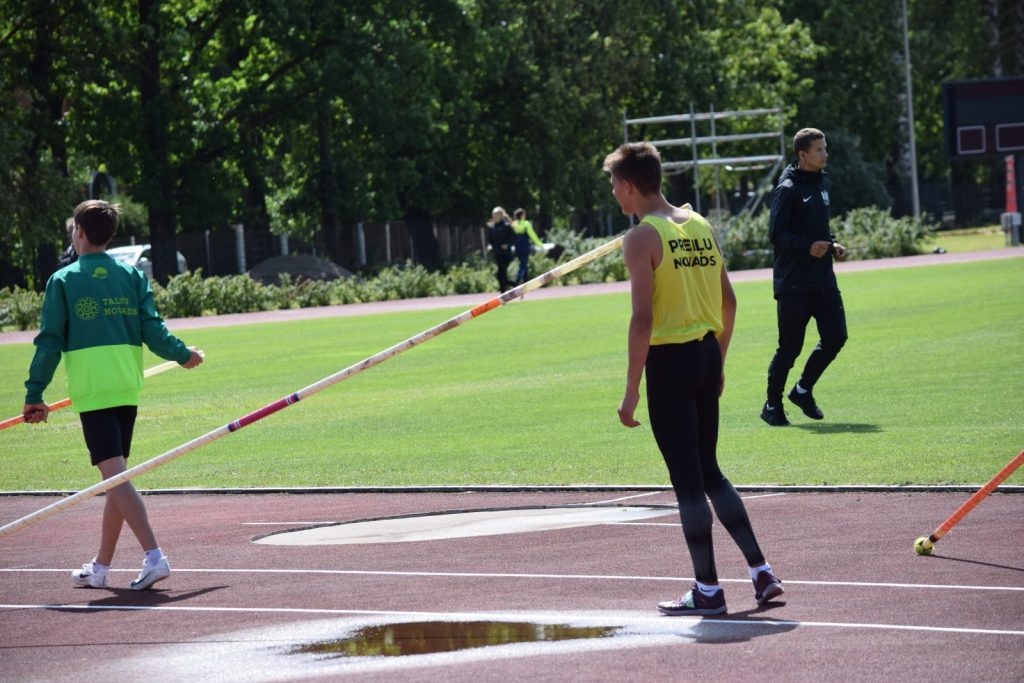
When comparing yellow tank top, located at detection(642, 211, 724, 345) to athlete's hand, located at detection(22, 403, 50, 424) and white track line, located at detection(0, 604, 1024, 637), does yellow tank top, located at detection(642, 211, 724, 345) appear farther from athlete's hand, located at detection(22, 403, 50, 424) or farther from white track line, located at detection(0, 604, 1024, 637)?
athlete's hand, located at detection(22, 403, 50, 424)

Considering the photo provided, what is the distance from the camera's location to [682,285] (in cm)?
709

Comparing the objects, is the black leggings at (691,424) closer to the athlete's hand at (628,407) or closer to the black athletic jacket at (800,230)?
the athlete's hand at (628,407)

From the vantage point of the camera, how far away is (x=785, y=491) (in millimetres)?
10391

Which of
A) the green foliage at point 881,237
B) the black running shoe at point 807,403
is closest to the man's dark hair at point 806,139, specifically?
the black running shoe at point 807,403

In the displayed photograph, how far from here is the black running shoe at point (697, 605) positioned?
707 cm

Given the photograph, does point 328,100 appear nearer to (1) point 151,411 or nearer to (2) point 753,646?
(1) point 151,411

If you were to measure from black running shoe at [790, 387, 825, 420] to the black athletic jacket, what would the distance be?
3.01 ft

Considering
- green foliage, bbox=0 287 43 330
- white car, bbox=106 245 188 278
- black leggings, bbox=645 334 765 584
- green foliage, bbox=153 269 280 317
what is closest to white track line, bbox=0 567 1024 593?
black leggings, bbox=645 334 765 584

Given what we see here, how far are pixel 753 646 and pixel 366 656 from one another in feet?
4.85

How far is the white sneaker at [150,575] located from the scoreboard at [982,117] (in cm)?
3624

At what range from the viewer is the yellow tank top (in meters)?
7.08

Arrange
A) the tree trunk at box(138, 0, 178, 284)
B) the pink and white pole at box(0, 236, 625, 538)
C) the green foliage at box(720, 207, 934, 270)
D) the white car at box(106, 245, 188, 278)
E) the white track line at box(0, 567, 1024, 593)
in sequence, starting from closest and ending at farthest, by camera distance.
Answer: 1. the white track line at box(0, 567, 1024, 593)
2. the pink and white pole at box(0, 236, 625, 538)
3. the green foliage at box(720, 207, 934, 270)
4. the tree trunk at box(138, 0, 178, 284)
5. the white car at box(106, 245, 188, 278)

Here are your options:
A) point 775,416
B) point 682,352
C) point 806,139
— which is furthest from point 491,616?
point 775,416

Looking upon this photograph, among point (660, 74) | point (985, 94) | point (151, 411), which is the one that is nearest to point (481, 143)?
point (660, 74)
